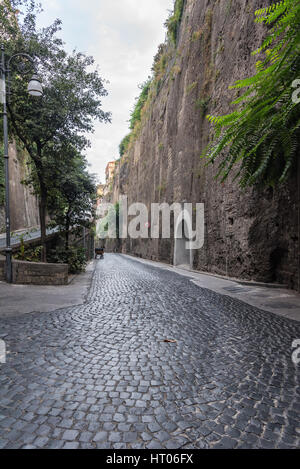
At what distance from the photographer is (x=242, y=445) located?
1612 millimetres

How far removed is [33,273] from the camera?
23.8ft

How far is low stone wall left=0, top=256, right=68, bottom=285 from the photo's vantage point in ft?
23.7

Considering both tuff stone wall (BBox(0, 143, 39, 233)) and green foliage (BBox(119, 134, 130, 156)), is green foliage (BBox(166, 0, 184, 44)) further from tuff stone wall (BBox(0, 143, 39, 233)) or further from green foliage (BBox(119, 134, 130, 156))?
green foliage (BBox(119, 134, 130, 156))

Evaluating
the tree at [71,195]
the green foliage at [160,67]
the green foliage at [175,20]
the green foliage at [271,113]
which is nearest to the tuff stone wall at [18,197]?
the tree at [71,195]

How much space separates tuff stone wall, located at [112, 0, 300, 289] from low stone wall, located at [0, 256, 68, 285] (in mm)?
6113

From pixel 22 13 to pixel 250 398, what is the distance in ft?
35.2

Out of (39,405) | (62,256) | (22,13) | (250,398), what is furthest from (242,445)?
(22,13)

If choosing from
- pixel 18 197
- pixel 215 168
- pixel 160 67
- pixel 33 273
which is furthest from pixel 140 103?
pixel 33 273

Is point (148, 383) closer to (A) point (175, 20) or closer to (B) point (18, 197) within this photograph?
(A) point (175, 20)

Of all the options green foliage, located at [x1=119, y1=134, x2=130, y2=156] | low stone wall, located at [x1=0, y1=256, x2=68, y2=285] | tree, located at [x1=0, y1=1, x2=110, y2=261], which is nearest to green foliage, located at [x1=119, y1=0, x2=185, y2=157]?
green foliage, located at [x1=119, y1=134, x2=130, y2=156]

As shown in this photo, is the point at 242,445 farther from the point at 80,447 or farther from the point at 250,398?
the point at 80,447

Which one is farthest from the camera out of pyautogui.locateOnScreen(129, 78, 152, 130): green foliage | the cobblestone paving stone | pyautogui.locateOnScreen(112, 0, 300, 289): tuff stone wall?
pyautogui.locateOnScreen(129, 78, 152, 130): green foliage

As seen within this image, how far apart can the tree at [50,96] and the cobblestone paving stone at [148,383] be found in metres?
6.18

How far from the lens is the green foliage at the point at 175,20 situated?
62.6ft
